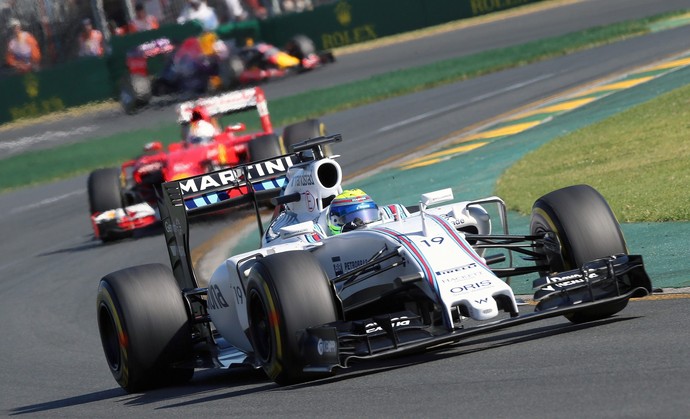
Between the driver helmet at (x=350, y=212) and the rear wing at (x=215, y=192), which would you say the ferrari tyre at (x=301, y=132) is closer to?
the rear wing at (x=215, y=192)

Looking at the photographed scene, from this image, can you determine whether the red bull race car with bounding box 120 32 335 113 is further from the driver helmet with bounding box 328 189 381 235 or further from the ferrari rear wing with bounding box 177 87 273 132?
the driver helmet with bounding box 328 189 381 235

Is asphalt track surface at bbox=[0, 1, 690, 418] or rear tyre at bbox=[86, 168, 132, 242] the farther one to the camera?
rear tyre at bbox=[86, 168, 132, 242]

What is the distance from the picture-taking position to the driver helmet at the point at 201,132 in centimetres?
2094

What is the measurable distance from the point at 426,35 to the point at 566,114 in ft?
45.0

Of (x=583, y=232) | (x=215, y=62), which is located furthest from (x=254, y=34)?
(x=583, y=232)

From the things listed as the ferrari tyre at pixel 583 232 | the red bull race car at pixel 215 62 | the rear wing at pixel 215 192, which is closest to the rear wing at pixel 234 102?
the rear wing at pixel 215 192

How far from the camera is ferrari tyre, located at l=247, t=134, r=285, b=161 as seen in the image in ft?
63.8

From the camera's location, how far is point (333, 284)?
27.6 ft

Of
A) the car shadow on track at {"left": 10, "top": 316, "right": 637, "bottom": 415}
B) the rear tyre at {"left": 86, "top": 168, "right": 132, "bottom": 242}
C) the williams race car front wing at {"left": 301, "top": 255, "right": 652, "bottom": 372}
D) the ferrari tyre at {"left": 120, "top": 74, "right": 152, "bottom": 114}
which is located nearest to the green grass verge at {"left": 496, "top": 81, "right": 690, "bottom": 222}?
the car shadow on track at {"left": 10, "top": 316, "right": 637, "bottom": 415}

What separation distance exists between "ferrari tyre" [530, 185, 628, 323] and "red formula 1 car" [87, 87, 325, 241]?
1089 cm

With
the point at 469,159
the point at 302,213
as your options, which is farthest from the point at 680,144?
the point at 302,213

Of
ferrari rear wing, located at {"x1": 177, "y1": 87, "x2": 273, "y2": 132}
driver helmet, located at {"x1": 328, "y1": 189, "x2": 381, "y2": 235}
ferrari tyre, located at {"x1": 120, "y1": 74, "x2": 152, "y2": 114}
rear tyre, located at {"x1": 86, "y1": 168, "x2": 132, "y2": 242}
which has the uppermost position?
ferrari tyre, located at {"x1": 120, "y1": 74, "x2": 152, "y2": 114}

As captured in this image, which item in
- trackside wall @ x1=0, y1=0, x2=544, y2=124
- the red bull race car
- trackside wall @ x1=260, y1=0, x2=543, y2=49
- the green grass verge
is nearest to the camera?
the green grass verge

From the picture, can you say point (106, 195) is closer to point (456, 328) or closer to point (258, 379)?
point (258, 379)
